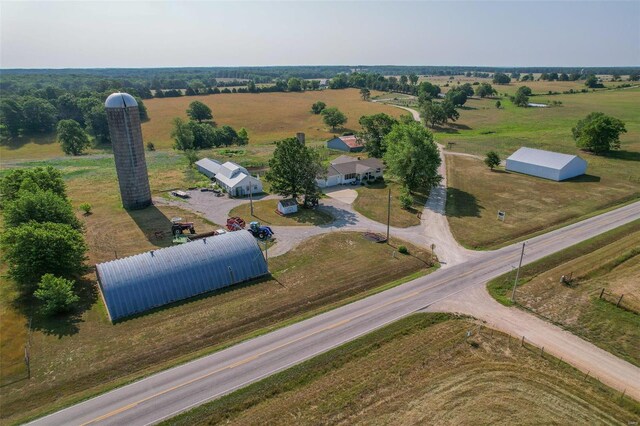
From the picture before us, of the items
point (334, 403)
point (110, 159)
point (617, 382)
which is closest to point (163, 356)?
point (334, 403)

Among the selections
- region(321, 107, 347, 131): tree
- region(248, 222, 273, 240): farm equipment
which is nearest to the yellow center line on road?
region(248, 222, 273, 240): farm equipment

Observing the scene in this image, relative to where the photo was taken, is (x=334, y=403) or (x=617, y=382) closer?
(x=334, y=403)

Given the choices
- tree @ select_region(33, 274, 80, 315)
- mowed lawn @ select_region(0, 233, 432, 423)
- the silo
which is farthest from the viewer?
the silo

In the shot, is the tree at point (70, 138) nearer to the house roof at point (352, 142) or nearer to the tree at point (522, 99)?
the house roof at point (352, 142)

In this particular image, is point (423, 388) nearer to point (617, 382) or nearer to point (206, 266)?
point (617, 382)

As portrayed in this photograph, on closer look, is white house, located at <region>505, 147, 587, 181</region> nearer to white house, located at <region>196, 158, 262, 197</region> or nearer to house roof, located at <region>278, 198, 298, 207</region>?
house roof, located at <region>278, 198, 298, 207</region>

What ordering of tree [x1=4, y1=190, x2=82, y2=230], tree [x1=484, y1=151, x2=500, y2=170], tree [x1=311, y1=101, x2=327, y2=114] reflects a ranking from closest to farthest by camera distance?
tree [x1=4, y1=190, x2=82, y2=230] → tree [x1=484, y1=151, x2=500, y2=170] → tree [x1=311, y1=101, x2=327, y2=114]
